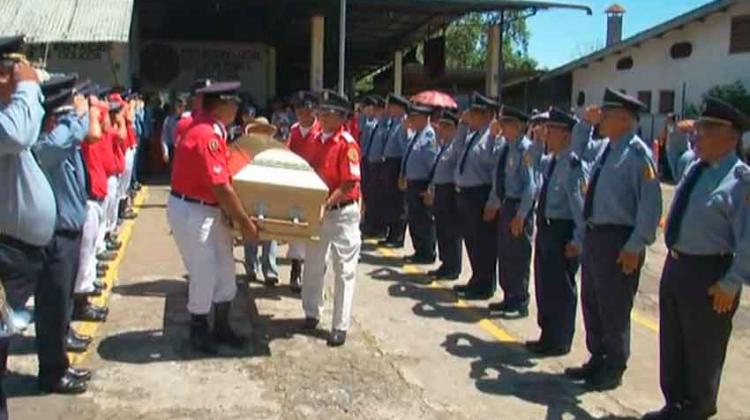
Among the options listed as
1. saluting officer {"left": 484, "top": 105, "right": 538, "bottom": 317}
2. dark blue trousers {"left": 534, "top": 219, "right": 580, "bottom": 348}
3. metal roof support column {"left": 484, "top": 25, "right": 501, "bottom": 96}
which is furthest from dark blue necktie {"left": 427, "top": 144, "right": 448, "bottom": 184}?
metal roof support column {"left": 484, "top": 25, "right": 501, "bottom": 96}

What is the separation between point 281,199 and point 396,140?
5157mm

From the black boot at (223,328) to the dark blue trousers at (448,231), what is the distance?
318 cm

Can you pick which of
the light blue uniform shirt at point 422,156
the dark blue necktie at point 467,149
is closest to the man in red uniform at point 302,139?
the dark blue necktie at point 467,149

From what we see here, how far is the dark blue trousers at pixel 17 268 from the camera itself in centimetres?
430

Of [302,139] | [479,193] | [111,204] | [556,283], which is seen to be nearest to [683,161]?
[556,283]

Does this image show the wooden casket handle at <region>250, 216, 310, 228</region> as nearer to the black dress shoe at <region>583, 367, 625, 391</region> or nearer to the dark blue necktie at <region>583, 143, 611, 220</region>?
the dark blue necktie at <region>583, 143, 611, 220</region>

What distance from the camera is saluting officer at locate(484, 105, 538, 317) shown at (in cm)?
696

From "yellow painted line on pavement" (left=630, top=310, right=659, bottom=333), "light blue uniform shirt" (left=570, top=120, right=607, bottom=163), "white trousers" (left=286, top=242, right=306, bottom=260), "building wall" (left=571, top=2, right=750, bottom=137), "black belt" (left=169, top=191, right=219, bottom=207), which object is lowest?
"yellow painted line on pavement" (left=630, top=310, right=659, bottom=333)

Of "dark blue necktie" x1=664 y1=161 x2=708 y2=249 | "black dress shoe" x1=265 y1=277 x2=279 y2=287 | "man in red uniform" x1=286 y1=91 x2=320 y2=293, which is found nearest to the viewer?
"dark blue necktie" x1=664 y1=161 x2=708 y2=249

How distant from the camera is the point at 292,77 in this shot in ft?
111

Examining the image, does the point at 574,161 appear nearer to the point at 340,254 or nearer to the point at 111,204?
the point at 340,254

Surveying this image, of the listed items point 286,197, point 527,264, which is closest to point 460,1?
point 527,264

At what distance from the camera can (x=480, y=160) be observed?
779cm

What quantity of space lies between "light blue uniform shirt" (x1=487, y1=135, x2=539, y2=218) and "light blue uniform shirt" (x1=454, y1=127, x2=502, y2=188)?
418mm
